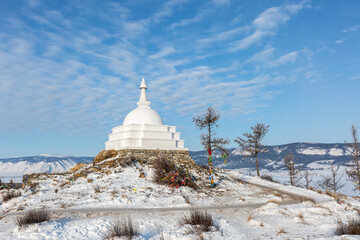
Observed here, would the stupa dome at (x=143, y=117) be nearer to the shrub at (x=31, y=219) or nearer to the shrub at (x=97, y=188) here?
the shrub at (x=97, y=188)

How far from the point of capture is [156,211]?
13391 mm

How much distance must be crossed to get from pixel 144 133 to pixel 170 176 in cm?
938

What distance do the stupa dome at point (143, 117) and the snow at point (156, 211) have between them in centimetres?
924

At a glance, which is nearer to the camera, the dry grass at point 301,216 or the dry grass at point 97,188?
the dry grass at point 301,216

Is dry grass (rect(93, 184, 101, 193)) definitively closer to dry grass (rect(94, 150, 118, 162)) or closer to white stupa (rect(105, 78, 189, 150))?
white stupa (rect(105, 78, 189, 150))

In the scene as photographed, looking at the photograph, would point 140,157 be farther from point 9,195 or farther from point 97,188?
point 9,195

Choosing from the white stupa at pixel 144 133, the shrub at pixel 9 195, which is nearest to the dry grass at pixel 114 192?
the shrub at pixel 9 195

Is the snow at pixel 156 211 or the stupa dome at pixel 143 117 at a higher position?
the stupa dome at pixel 143 117

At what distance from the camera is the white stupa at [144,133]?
2806 cm

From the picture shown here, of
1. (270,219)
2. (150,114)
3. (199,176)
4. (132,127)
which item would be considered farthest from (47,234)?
(150,114)

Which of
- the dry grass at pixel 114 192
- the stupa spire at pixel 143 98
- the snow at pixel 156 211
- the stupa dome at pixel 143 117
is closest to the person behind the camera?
the snow at pixel 156 211

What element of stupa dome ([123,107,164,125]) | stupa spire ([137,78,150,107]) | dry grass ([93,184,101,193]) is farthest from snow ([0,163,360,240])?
stupa spire ([137,78,150,107])

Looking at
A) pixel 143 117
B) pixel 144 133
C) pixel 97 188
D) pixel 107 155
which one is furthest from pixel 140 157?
pixel 97 188

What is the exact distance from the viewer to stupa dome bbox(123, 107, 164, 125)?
30.2 metres
